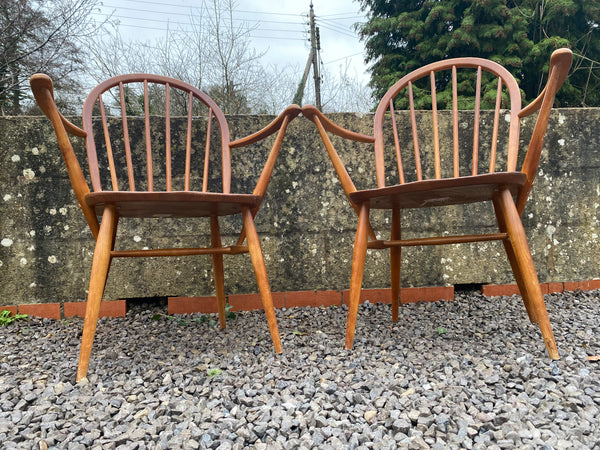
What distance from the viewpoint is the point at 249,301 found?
187cm

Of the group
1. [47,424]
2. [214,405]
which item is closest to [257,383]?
[214,405]

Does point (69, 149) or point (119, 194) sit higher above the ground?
point (69, 149)

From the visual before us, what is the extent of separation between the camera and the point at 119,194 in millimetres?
1061

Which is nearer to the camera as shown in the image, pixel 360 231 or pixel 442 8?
pixel 360 231

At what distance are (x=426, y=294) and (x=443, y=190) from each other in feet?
3.08

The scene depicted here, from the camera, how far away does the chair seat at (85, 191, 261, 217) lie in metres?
1.07

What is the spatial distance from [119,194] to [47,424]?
557 millimetres

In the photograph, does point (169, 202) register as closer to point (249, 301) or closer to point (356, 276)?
point (356, 276)

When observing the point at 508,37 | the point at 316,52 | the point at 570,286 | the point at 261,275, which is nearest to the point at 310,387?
the point at 261,275

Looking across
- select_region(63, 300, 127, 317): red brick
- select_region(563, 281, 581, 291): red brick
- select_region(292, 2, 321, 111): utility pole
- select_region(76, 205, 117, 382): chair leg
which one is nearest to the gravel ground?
select_region(76, 205, 117, 382): chair leg

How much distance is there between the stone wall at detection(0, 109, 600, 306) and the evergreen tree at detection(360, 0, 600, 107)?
5657mm

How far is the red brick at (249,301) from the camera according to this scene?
73.4 inches

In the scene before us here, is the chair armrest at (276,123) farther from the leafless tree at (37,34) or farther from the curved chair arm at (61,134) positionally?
the leafless tree at (37,34)

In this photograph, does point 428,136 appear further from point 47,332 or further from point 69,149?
point 47,332
